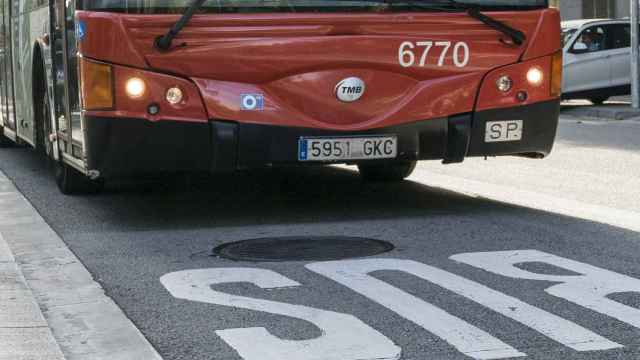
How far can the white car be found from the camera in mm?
26062

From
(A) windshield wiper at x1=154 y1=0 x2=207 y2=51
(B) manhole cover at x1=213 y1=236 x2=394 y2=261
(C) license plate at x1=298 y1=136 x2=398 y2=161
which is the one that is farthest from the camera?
(C) license plate at x1=298 y1=136 x2=398 y2=161

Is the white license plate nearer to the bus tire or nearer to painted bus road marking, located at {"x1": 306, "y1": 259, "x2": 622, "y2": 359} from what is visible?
painted bus road marking, located at {"x1": 306, "y1": 259, "x2": 622, "y2": 359}

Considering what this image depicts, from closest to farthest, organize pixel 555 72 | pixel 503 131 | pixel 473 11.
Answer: pixel 473 11 < pixel 503 131 < pixel 555 72

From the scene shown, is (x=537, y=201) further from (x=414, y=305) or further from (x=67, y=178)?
(x=414, y=305)

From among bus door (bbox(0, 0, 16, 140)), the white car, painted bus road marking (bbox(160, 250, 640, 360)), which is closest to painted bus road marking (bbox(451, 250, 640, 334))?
painted bus road marking (bbox(160, 250, 640, 360))

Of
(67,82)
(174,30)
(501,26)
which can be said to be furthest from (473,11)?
(67,82)

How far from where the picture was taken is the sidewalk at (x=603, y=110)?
23.4 meters

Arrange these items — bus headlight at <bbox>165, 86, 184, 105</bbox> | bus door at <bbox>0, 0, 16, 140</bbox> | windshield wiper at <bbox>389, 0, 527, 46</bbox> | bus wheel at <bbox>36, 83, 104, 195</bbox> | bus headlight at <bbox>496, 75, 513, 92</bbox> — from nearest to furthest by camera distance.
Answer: bus headlight at <bbox>165, 86, 184, 105</bbox>
windshield wiper at <bbox>389, 0, 527, 46</bbox>
bus headlight at <bbox>496, 75, 513, 92</bbox>
bus wheel at <bbox>36, 83, 104, 195</bbox>
bus door at <bbox>0, 0, 16, 140</bbox>

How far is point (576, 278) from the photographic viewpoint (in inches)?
275

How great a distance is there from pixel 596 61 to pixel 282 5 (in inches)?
704

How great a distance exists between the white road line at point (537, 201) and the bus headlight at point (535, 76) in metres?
0.95

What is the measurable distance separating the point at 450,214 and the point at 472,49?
1176 mm

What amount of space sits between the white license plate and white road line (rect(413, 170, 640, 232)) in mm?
689

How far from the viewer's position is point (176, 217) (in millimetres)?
10086
